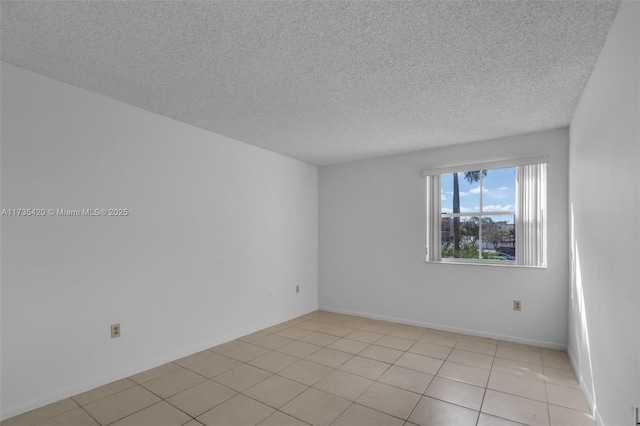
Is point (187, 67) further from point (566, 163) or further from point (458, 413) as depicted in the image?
point (566, 163)

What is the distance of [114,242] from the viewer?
111 inches

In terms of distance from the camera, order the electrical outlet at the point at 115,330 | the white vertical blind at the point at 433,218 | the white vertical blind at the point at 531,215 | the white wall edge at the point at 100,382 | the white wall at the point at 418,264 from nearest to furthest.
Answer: the white wall edge at the point at 100,382 < the electrical outlet at the point at 115,330 < the white wall at the point at 418,264 < the white vertical blind at the point at 531,215 < the white vertical blind at the point at 433,218

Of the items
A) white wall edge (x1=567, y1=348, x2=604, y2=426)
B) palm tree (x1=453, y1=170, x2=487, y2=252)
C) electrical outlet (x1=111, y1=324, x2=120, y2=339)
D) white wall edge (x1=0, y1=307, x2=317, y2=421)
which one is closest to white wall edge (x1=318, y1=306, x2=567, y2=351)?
white wall edge (x1=567, y1=348, x2=604, y2=426)

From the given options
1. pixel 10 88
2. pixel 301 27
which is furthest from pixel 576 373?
pixel 10 88

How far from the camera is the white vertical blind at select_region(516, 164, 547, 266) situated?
3713 millimetres

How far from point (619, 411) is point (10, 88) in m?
4.24

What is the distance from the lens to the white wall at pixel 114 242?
2309mm

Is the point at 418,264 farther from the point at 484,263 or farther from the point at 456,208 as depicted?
the point at 456,208

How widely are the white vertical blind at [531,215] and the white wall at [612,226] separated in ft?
3.29

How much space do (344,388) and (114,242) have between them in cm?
233

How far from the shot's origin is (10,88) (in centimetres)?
228

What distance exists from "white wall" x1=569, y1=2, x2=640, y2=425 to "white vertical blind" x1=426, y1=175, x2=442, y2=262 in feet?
5.92

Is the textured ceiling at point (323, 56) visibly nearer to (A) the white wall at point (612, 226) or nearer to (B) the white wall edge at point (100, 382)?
(A) the white wall at point (612, 226)

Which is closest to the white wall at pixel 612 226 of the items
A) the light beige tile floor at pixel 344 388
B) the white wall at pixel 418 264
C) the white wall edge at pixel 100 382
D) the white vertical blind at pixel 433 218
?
the light beige tile floor at pixel 344 388
